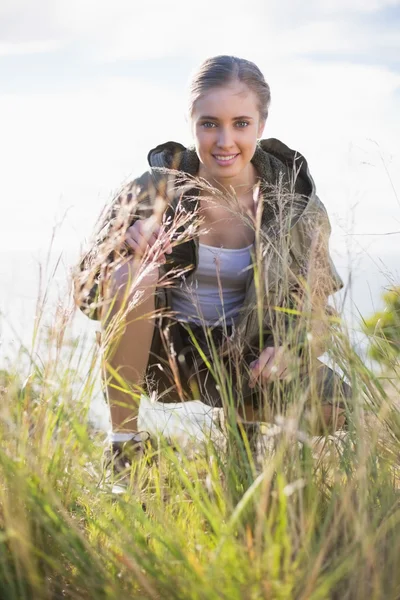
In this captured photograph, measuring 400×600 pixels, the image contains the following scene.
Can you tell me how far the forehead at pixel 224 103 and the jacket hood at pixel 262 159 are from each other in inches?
7.8

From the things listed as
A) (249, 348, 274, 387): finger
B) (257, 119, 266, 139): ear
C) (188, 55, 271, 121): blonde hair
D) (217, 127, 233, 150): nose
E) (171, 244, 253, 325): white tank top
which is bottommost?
(249, 348, 274, 387): finger

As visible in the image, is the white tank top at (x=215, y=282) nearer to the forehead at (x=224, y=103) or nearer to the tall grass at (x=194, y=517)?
the forehead at (x=224, y=103)

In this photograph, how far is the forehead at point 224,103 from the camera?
2809 millimetres

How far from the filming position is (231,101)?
2.82m

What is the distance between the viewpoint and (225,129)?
279cm

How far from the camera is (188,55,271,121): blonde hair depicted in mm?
2852

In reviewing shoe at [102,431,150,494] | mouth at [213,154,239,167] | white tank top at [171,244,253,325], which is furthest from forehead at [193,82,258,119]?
shoe at [102,431,150,494]

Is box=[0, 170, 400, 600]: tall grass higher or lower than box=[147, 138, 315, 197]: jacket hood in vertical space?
lower

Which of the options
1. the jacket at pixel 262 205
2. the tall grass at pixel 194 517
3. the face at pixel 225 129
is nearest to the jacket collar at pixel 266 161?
the jacket at pixel 262 205

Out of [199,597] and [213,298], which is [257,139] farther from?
[199,597]

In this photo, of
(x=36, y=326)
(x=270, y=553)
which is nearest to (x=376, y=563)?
(x=270, y=553)

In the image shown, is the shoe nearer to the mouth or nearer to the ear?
the mouth

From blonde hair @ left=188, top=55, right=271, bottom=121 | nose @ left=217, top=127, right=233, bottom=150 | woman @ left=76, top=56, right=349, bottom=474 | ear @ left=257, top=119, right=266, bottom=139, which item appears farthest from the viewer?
ear @ left=257, top=119, right=266, bottom=139

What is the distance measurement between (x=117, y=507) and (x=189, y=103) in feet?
5.58
